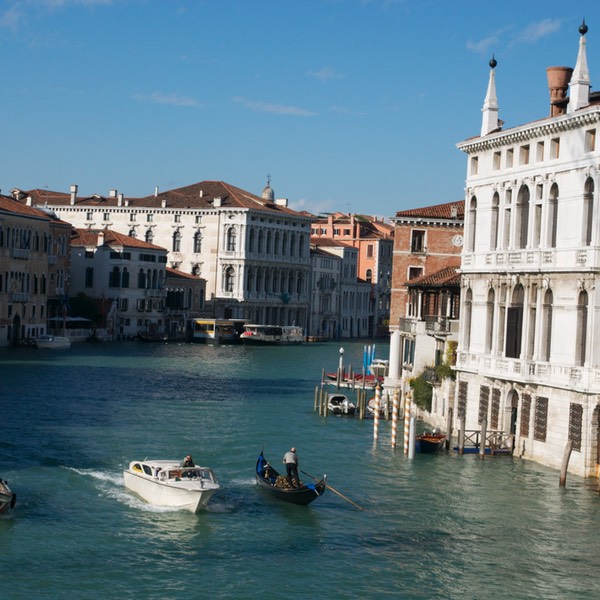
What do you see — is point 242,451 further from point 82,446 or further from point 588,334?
point 588,334

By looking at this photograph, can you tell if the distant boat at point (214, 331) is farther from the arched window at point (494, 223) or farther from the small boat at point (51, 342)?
the arched window at point (494, 223)

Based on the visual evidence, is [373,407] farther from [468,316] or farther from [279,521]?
[279,521]

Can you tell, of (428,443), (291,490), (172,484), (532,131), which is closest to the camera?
(172,484)

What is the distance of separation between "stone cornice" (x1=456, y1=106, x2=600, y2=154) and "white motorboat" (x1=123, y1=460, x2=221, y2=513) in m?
10.6

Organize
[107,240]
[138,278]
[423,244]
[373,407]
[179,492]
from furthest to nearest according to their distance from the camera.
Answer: [138,278] → [107,240] → [423,244] → [373,407] → [179,492]

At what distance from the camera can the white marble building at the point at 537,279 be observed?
2716 centimetres

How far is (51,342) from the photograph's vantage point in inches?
2756

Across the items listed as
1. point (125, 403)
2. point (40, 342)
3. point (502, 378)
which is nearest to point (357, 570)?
point (502, 378)

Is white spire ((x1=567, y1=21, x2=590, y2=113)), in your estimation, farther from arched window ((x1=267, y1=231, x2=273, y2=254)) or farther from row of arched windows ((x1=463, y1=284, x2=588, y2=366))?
arched window ((x1=267, y1=231, x2=273, y2=254))

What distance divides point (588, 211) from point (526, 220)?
2968 millimetres

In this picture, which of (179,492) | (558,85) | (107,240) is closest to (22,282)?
(107,240)

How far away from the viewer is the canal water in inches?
781

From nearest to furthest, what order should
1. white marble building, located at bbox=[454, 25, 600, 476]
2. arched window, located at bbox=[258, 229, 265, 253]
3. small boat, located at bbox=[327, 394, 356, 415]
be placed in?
white marble building, located at bbox=[454, 25, 600, 476] < small boat, located at bbox=[327, 394, 356, 415] < arched window, located at bbox=[258, 229, 265, 253]

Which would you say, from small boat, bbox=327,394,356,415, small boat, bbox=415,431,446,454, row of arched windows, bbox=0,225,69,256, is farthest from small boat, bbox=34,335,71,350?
small boat, bbox=415,431,446,454
